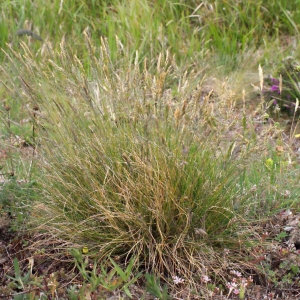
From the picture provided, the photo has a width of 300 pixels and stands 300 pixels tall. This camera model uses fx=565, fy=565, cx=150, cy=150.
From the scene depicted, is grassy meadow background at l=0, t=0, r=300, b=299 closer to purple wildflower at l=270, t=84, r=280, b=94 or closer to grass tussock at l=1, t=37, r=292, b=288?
grass tussock at l=1, t=37, r=292, b=288

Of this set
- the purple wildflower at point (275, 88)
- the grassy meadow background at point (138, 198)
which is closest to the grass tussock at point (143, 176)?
the grassy meadow background at point (138, 198)

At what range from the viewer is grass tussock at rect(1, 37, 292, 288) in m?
2.48

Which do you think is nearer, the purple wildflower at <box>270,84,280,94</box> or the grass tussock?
the grass tussock

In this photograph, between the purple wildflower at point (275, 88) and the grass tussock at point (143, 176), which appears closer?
the grass tussock at point (143, 176)

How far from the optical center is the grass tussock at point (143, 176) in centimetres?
248

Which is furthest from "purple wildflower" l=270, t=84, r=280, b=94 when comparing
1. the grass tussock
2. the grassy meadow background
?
the grass tussock

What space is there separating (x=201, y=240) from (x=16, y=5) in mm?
4109

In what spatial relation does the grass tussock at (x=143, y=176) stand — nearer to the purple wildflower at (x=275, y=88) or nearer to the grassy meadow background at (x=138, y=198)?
the grassy meadow background at (x=138, y=198)

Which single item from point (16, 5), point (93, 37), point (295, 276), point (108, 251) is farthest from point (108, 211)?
point (16, 5)

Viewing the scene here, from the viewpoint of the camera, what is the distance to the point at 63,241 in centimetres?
261

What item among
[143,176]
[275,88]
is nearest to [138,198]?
[143,176]

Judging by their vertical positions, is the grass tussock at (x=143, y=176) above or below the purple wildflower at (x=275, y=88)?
above

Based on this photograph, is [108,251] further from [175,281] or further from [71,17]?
[71,17]

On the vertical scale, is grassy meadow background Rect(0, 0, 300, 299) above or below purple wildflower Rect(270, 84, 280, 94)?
above
